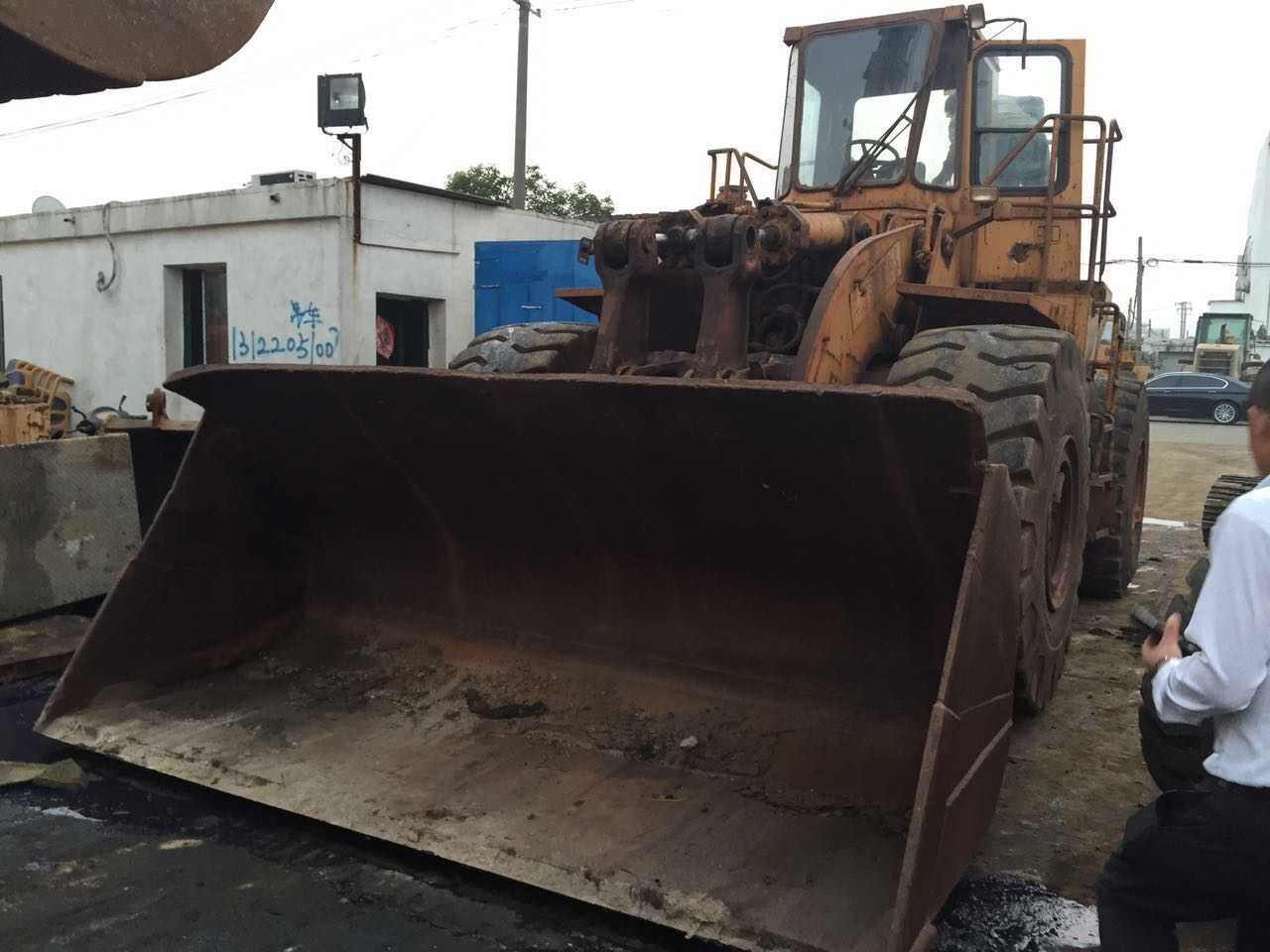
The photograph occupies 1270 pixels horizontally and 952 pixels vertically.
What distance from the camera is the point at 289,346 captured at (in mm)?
15281

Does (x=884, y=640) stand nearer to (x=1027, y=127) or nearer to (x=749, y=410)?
(x=749, y=410)

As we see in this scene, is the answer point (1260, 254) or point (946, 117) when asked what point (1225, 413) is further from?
point (1260, 254)

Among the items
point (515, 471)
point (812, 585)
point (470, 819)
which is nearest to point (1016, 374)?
point (812, 585)

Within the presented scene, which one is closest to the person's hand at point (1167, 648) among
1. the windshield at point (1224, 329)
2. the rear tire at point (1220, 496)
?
the rear tire at point (1220, 496)

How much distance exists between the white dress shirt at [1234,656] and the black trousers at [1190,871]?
2.7 inches

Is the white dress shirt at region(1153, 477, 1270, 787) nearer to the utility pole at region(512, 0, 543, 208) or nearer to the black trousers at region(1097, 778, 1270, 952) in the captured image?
the black trousers at region(1097, 778, 1270, 952)

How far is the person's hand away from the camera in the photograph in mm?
2402

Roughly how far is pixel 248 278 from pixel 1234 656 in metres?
15.0

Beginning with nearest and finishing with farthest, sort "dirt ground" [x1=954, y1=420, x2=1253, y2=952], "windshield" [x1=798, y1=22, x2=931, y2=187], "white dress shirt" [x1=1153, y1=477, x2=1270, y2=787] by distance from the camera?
"white dress shirt" [x1=1153, y1=477, x2=1270, y2=787] < "dirt ground" [x1=954, y1=420, x2=1253, y2=952] < "windshield" [x1=798, y1=22, x2=931, y2=187]

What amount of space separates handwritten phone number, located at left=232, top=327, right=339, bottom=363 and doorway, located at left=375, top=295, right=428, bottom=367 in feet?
2.82

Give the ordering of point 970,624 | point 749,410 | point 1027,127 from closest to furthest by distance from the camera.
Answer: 1. point 970,624
2. point 749,410
3. point 1027,127

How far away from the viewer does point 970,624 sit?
3.07 metres

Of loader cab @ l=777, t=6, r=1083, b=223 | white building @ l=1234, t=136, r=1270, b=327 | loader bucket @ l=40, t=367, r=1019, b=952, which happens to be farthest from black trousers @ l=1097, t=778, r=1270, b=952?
white building @ l=1234, t=136, r=1270, b=327

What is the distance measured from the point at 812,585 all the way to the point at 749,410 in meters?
0.83
